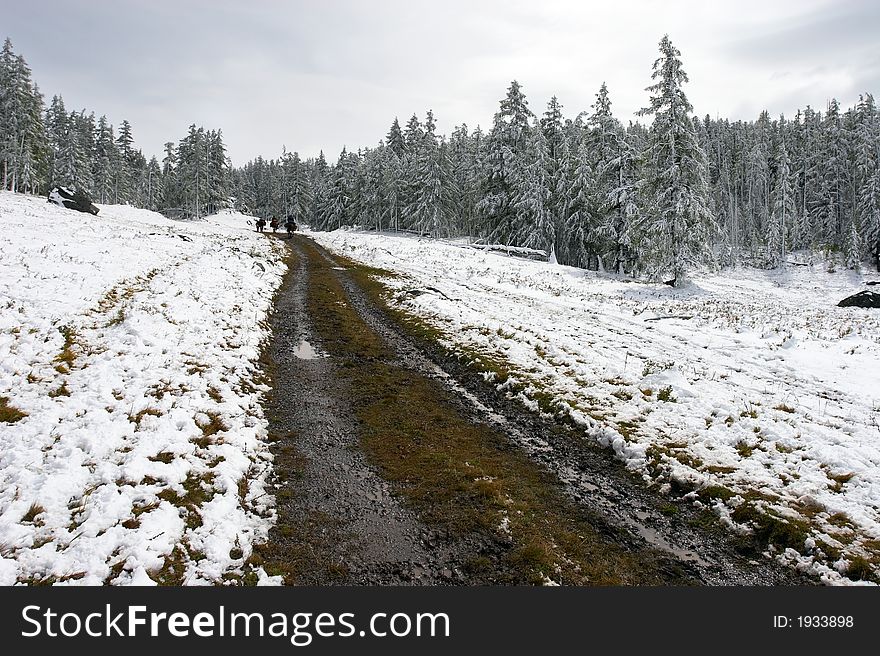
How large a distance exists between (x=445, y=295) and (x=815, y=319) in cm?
1681

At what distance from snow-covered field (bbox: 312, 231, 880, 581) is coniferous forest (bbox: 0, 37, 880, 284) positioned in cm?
1506

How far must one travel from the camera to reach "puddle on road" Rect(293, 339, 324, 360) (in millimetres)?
13069

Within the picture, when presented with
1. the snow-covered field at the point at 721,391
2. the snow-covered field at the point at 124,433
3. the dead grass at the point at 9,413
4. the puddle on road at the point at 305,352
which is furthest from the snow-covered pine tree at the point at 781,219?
→ the dead grass at the point at 9,413

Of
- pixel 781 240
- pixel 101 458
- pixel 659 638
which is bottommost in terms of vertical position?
pixel 659 638

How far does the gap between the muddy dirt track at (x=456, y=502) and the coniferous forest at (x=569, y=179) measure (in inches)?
1097

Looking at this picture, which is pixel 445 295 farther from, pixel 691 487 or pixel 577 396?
pixel 691 487

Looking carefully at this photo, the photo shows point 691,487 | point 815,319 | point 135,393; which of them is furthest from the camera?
point 815,319

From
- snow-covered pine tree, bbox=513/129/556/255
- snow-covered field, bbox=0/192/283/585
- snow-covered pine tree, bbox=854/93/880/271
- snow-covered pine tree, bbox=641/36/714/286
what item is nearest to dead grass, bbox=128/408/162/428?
snow-covered field, bbox=0/192/283/585

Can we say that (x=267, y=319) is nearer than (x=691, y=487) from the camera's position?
No

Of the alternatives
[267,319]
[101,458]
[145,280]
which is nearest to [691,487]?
[101,458]

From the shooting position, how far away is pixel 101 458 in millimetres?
6551

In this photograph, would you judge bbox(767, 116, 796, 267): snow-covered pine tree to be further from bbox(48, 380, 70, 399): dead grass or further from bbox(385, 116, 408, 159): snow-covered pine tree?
bbox(48, 380, 70, 399): dead grass

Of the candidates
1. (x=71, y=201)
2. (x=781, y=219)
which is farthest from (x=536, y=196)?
(x=71, y=201)

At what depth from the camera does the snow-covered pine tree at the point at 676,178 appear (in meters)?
31.1
